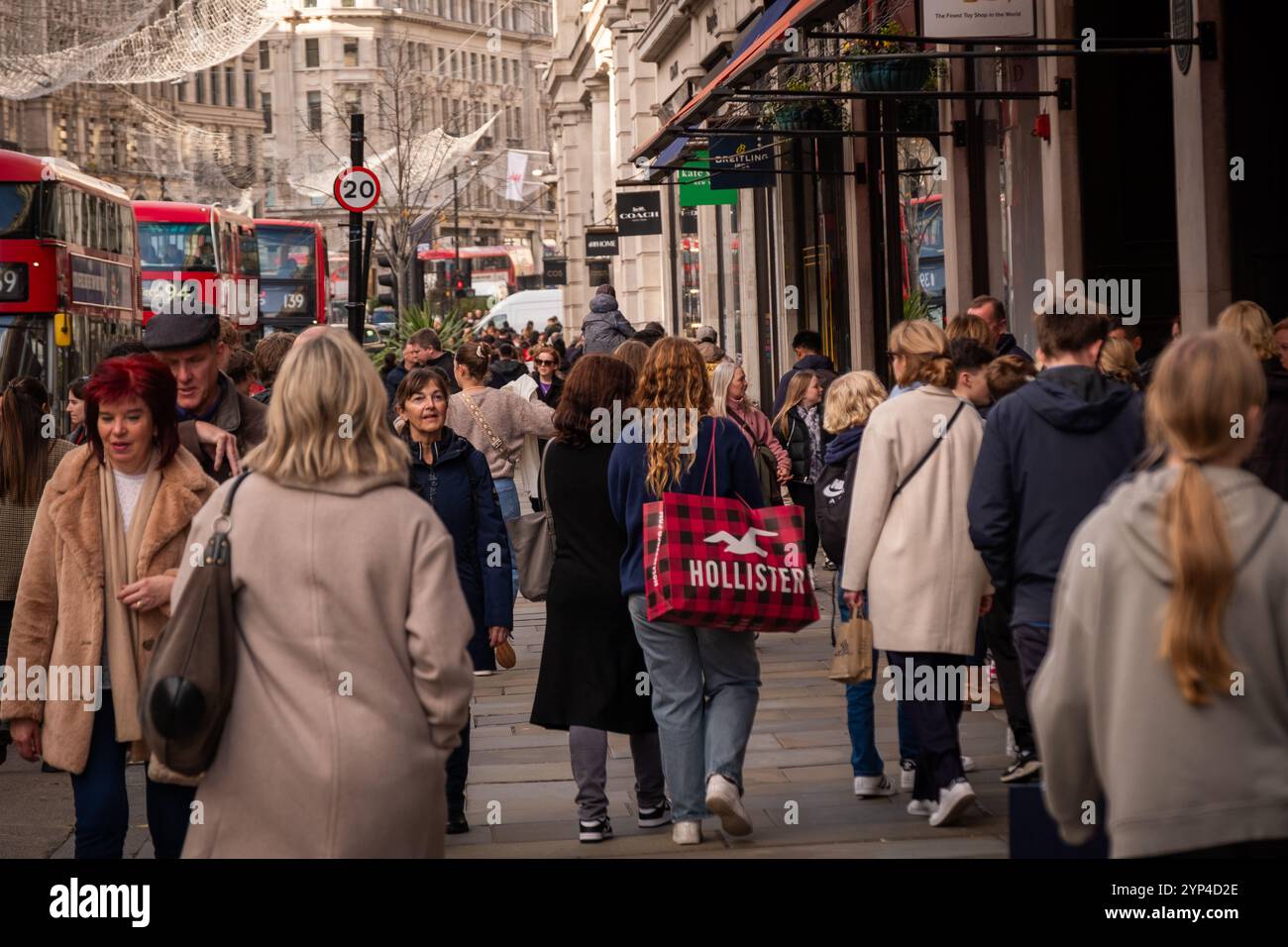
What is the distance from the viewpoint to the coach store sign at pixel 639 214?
30.8 m

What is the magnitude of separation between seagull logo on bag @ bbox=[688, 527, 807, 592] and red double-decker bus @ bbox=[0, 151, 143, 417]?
549 inches

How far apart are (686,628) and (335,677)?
2868 millimetres

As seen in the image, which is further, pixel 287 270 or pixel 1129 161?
pixel 287 270

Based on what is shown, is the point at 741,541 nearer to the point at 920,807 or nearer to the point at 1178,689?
the point at 920,807

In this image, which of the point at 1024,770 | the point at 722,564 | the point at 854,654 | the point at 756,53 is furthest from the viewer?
the point at 756,53

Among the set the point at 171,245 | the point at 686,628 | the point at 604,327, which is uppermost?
the point at 171,245

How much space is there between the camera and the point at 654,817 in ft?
24.2

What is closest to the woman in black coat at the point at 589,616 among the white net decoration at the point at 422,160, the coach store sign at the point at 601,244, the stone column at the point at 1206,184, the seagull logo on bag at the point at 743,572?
the seagull logo on bag at the point at 743,572

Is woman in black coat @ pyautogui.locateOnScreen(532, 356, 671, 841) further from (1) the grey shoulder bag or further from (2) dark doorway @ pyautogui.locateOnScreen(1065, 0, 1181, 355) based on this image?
(2) dark doorway @ pyautogui.locateOnScreen(1065, 0, 1181, 355)

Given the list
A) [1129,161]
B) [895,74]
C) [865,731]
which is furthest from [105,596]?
[895,74]

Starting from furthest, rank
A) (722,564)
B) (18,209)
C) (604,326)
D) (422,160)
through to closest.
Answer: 1. (422,160)
2. (18,209)
3. (604,326)
4. (722,564)

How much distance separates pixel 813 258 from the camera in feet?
76.9

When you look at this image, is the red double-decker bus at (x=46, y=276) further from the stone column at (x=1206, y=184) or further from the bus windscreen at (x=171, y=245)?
the stone column at (x=1206, y=184)

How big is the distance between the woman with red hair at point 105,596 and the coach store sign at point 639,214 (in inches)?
1012
